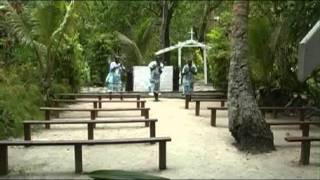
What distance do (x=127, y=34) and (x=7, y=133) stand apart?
22.2 m

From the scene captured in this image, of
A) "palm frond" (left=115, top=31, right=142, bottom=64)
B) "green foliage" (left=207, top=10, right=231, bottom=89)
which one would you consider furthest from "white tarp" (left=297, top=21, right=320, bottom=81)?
"palm frond" (left=115, top=31, right=142, bottom=64)

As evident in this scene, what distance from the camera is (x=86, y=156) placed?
10406 millimetres

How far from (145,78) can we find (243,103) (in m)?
16.4

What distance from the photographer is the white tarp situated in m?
3.40

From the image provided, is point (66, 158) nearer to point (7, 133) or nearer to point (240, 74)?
point (7, 133)

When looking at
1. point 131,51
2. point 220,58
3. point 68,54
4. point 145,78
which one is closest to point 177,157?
point 68,54

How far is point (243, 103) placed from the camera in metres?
11.3

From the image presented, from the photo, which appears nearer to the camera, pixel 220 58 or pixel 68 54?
pixel 68 54

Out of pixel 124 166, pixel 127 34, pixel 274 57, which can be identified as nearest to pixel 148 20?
pixel 127 34

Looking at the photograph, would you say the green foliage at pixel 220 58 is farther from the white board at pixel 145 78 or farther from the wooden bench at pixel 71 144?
the wooden bench at pixel 71 144

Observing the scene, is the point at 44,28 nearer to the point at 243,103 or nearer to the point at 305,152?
the point at 243,103

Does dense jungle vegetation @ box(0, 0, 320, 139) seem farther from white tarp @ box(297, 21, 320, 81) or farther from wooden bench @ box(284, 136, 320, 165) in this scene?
white tarp @ box(297, 21, 320, 81)

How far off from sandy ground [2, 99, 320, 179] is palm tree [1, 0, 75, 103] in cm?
396

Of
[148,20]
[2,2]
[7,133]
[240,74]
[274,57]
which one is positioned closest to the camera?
[240,74]
